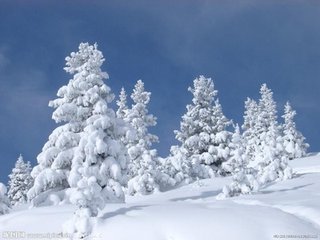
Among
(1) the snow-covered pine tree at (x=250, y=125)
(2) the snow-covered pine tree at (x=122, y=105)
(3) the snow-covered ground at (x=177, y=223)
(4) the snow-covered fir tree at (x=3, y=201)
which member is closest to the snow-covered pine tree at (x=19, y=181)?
(2) the snow-covered pine tree at (x=122, y=105)

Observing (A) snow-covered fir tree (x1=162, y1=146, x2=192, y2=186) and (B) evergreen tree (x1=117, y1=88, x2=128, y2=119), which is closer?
(A) snow-covered fir tree (x1=162, y1=146, x2=192, y2=186)

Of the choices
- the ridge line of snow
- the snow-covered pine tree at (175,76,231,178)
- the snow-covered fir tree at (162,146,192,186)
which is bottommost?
the ridge line of snow

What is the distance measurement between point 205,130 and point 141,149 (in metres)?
8.15

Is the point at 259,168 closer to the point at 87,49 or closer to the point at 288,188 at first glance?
the point at 288,188

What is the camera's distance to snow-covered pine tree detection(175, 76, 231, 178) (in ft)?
144

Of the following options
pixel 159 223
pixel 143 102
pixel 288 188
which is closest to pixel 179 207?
pixel 159 223

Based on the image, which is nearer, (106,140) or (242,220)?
(242,220)

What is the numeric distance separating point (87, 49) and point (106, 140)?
5955mm

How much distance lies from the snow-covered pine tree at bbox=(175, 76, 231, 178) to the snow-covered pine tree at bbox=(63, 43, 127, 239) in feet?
55.2

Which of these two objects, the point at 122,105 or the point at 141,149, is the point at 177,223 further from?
the point at 122,105

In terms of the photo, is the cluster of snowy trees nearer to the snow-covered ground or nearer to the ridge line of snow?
the snow-covered ground

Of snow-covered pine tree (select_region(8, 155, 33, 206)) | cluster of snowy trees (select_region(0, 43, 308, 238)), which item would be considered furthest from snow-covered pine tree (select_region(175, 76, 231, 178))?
snow-covered pine tree (select_region(8, 155, 33, 206))

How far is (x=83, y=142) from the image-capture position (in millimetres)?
26422

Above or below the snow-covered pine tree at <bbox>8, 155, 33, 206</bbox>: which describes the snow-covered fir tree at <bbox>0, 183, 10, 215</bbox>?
below
